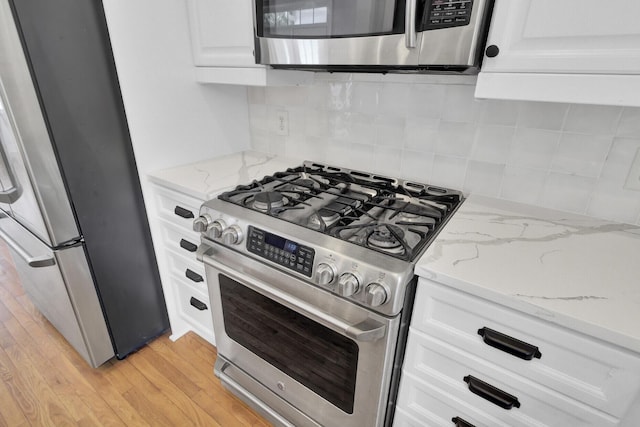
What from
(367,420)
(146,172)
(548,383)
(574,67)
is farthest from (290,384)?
(574,67)

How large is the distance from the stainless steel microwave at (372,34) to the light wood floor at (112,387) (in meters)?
1.43

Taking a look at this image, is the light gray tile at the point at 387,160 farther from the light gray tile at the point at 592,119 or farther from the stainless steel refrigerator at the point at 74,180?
the stainless steel refrigerator at the point at 74,180

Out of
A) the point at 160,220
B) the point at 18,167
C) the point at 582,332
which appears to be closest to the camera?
the point at 582,332

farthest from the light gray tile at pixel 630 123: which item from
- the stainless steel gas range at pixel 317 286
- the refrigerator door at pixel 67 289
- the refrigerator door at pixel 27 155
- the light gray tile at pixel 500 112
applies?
the refrigerator door at pixel 67 289

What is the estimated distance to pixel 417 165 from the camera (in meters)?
1.36

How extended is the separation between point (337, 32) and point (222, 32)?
0.54 metres

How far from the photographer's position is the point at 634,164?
985 millimetres

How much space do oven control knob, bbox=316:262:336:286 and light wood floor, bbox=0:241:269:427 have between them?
2.97 feet

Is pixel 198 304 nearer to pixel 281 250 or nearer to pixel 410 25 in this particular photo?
pixel 281 250

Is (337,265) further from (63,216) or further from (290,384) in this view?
(63,216)

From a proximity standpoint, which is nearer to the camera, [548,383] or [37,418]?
[548,383]

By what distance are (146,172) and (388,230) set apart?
1092 millimetres

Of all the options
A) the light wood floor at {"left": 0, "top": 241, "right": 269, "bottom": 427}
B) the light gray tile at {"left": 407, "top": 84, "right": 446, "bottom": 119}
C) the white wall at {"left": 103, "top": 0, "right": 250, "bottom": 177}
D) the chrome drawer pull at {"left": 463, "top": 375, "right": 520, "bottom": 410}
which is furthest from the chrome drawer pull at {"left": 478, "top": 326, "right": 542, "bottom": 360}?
the white wall at {"left": 103, "top": 0, "right": 250, "bottom": 177}

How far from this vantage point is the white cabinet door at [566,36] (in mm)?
696
